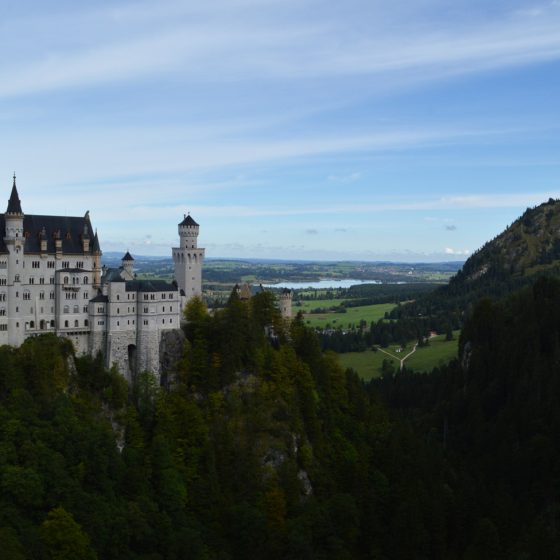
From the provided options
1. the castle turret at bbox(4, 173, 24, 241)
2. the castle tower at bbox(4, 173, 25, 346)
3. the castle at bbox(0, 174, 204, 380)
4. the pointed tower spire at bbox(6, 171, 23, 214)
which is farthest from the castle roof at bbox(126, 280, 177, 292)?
the pointed tower spire at bbox(6, 171, 23, 214)

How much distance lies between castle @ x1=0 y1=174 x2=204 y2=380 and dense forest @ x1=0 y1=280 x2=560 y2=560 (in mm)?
3782

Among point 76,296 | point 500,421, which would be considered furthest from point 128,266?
point 500,421

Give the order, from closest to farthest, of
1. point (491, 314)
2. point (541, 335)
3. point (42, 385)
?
1. point (42, 385)
2. point (541, 335)
3. point (491, 314)

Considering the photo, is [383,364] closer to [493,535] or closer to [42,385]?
[493,535]

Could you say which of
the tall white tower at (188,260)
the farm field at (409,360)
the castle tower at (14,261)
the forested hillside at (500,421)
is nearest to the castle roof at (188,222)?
the tall white tower at (188,260)

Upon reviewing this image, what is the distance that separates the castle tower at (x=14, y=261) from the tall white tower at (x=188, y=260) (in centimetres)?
2168

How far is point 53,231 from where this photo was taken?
97875mm

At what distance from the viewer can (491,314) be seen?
15500 centimetres

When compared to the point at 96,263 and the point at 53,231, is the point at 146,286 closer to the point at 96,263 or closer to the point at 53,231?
the point at 96,263

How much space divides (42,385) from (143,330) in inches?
620

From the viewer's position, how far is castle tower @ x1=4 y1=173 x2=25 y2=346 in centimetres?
9044

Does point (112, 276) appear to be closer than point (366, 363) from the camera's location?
Yes

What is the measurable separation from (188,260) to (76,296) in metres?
17.1

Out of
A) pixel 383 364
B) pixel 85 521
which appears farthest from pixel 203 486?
pixel 383 364
